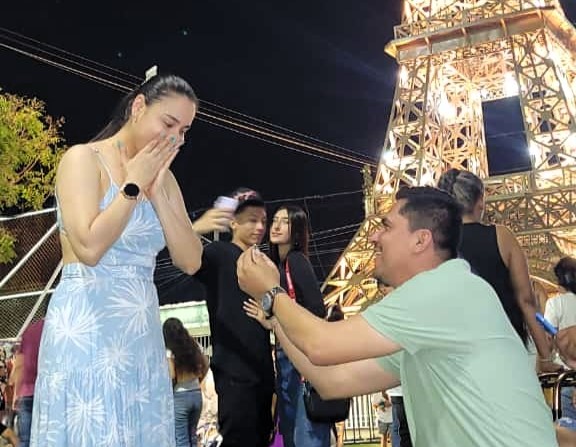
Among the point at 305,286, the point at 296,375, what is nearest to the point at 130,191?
the point at 305,286

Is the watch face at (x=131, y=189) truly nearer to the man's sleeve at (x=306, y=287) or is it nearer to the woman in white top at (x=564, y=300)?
the man's sleeve at (x=306, y=287)

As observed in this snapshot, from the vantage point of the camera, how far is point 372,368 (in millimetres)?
2482

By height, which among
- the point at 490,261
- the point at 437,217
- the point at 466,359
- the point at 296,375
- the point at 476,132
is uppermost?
the point at 476,132

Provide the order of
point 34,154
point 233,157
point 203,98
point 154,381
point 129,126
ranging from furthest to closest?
point 233,157 < point 203,98 < point 34,154 < point 129,126 < point 154,381

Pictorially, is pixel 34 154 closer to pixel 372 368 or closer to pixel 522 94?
pixel 372 368

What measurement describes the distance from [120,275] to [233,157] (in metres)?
25.3

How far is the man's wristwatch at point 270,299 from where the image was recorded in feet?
7.00

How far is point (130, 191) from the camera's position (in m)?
2.02

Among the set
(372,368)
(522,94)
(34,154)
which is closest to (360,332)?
(372,368)

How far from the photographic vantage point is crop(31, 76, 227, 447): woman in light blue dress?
195 cm

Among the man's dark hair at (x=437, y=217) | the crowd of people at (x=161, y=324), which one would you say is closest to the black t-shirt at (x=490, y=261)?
the crowd of people at (x=161, y=324)

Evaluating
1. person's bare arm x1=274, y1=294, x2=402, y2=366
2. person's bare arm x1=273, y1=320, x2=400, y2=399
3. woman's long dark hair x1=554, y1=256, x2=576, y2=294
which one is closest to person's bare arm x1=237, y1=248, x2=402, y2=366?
person's bare arm x1=274, y1=294, x2=402, y2=366

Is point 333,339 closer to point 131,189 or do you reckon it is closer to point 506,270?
point 131,189

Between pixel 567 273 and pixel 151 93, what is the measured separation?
3398 millimetres
